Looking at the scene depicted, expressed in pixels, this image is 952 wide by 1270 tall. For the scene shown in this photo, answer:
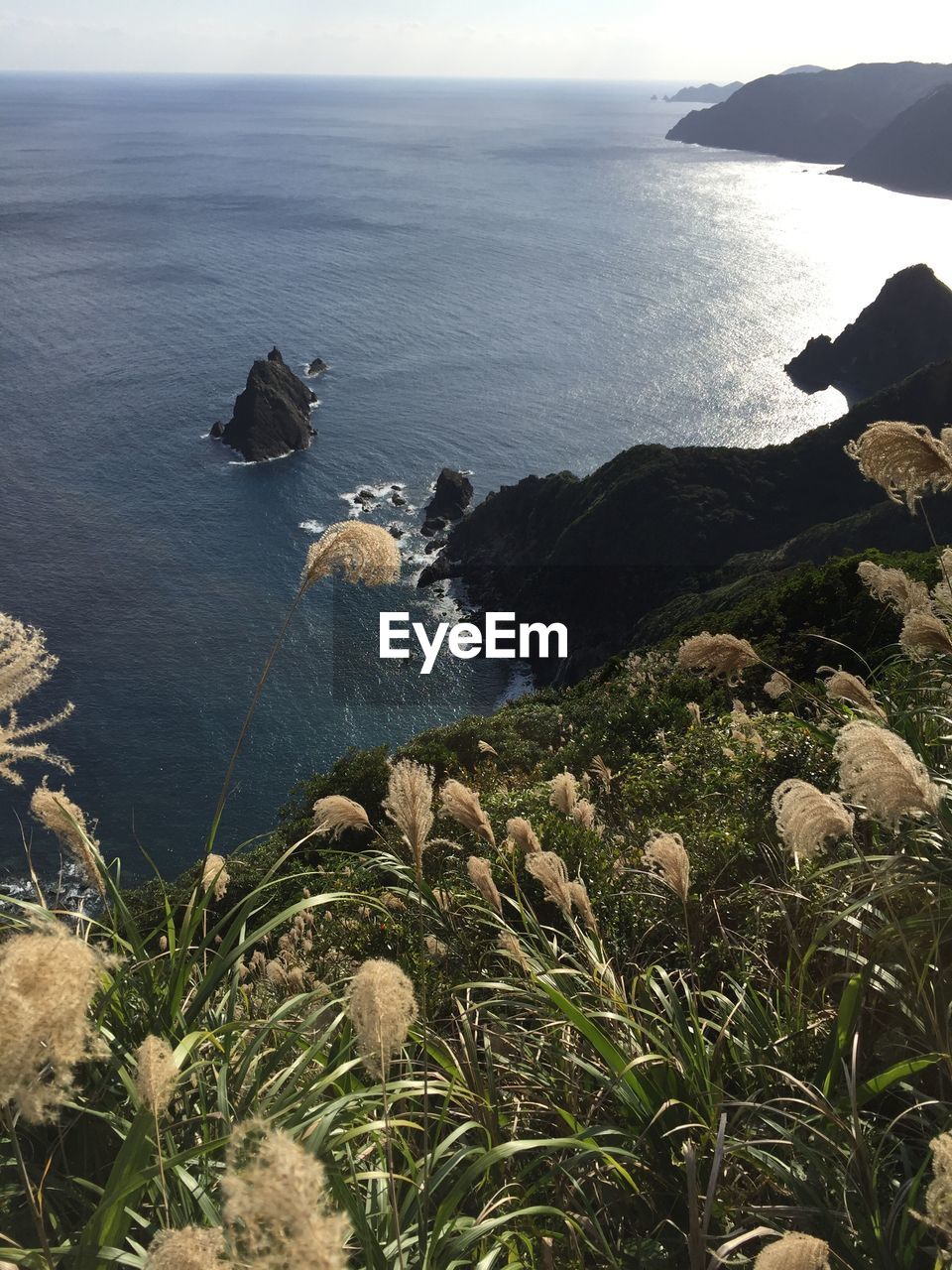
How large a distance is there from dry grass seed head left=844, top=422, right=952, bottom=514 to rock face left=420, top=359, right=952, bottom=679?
4427cm

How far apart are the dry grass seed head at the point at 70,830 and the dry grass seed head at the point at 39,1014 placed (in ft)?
6.26

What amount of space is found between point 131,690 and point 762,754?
150 ft

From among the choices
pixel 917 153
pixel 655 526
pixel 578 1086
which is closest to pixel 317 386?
pixel 655 526

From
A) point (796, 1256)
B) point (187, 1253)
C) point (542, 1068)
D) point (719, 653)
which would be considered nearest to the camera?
point (187, 1253)

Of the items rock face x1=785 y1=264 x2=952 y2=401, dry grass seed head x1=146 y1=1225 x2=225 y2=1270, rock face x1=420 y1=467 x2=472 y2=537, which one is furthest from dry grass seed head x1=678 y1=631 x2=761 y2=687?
rock face x1=785 y1=264 x2=952 y2=401

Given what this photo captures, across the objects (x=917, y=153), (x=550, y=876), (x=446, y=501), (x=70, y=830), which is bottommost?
(x=446, y=501)

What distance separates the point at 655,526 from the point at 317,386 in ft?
145

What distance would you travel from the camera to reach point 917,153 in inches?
7062

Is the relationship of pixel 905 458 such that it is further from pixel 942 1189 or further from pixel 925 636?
pixel 942 1189

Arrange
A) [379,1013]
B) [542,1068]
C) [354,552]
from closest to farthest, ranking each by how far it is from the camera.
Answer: [379,1013]
[542,1068]
[354,552]

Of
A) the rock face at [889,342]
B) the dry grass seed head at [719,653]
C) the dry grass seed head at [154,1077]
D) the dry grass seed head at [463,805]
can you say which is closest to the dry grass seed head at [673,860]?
the dry grass seed head at [463,805]

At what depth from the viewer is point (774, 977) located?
4.43m

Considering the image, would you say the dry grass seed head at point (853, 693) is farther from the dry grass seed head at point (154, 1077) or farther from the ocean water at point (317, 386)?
the ocean water at point (317, 386)

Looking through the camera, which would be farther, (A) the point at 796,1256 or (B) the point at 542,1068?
(B) the point at 542,1068
